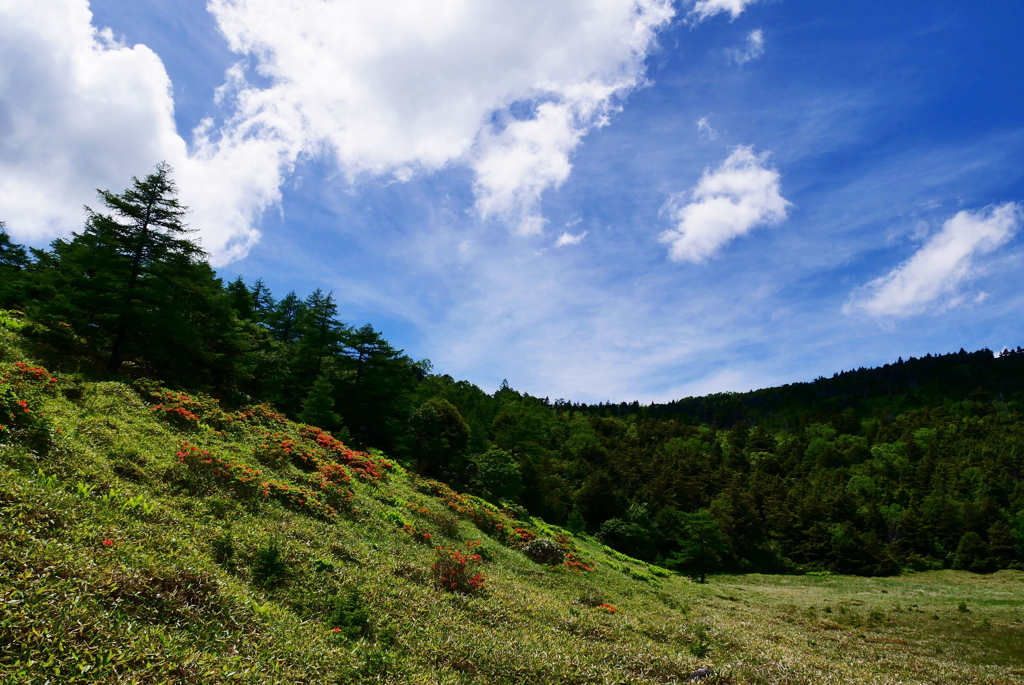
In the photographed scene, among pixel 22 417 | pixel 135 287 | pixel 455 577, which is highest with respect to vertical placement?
pixel 135 287

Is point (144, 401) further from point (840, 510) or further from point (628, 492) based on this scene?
point (840, 510)

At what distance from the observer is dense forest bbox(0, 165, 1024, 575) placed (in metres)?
23.8

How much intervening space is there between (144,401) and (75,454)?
9176mm

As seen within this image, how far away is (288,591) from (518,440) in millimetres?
53343

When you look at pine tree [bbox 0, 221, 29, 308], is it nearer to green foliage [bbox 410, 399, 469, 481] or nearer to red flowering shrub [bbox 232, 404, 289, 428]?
red flowering shrub [bbox 232, 404, 289, 428]

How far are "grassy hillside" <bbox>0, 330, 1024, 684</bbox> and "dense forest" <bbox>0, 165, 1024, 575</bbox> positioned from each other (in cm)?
530

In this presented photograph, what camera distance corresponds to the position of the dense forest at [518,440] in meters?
23.8

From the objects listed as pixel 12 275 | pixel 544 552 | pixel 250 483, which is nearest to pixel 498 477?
pixel 544 552

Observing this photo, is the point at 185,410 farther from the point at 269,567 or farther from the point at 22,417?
the point at 269,567

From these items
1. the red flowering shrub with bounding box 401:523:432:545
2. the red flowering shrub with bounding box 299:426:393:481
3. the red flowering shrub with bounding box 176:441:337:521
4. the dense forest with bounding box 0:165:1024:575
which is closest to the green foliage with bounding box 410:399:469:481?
the dense forest with bounding box 0:165:1024:575

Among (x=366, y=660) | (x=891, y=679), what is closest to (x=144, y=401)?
(x=366, y=660)

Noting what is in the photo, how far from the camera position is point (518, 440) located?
2461 inches

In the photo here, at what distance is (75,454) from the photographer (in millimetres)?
11758

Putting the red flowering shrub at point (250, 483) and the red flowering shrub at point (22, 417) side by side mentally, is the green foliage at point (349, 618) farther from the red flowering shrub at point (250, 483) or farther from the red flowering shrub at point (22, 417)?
the red flowering shrub at point (22, 417)
